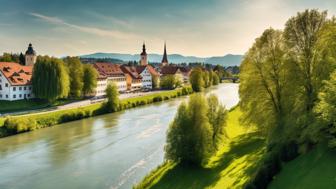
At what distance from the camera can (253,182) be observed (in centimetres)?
1501

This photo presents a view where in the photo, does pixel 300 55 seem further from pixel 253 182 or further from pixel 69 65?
pixel 69 65

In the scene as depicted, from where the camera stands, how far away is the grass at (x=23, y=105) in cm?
4850

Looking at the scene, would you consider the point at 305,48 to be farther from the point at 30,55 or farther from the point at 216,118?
the point at 30,55

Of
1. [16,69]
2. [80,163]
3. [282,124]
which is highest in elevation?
[16,69]

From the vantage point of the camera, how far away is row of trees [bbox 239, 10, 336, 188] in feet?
49.2

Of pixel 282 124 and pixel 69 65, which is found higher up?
pixel 69 65

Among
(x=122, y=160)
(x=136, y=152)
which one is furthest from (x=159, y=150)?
(x=122, y=160)

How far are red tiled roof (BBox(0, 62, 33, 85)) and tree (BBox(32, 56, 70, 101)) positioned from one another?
2.46 m

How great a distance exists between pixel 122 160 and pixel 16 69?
38913 mm

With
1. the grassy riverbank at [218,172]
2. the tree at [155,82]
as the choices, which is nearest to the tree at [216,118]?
the grassy riverbank at [218,172]

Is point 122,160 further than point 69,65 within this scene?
No

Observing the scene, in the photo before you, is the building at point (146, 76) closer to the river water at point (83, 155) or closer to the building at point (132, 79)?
the building at point (132, 79)

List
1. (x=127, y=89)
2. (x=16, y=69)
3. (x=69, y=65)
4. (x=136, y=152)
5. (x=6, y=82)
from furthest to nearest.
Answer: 1. (x=127, y=89)
2. (x=69, y=65)
3. (x=16, y=69)
4. (x=6, y=82)
5. (x=136, y=152)

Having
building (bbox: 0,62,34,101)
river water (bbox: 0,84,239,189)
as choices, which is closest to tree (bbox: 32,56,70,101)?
building (bbox: 0,62,34,101)
